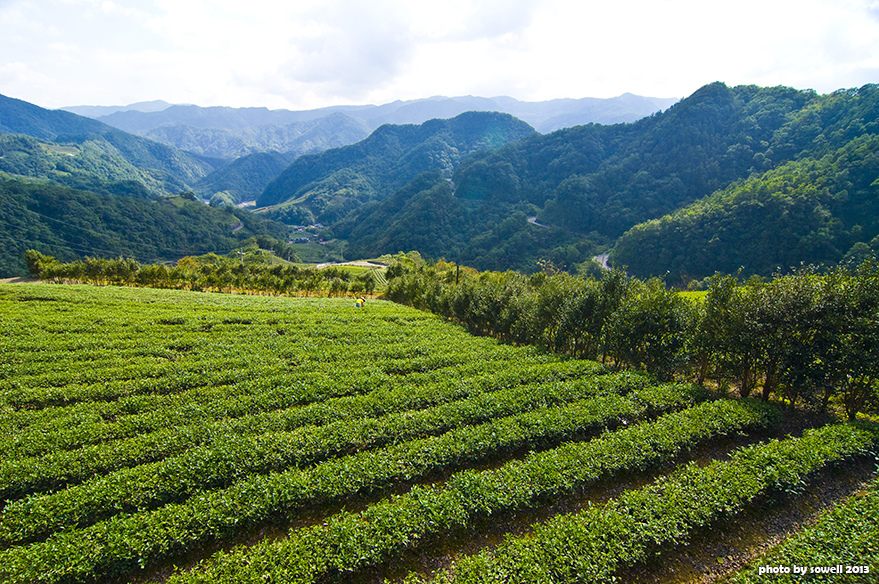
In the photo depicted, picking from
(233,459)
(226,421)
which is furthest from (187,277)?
(233,459)

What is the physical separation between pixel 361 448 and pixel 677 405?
774 inches

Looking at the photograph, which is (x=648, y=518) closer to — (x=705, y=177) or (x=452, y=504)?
(x=452, y=504)

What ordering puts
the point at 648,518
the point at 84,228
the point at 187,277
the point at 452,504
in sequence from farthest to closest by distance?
the point at 84,228 < the point at 187,277 < the point at 452,504 < the point at 648,518

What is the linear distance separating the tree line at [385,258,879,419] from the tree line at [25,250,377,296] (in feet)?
209

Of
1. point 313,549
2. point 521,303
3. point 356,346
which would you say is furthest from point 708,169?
point 313,549

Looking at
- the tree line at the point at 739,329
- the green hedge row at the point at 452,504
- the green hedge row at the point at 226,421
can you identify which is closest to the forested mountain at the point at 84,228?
the green hedge row at the point at 226,421

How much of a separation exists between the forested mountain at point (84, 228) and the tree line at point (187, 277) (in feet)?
333

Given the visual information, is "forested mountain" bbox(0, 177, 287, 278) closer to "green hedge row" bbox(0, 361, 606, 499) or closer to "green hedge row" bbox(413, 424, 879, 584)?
"green hedge row" bbox(0, 361, 606, 499)

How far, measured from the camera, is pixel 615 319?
27.7 meters

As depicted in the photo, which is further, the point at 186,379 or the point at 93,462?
the point at 186,379

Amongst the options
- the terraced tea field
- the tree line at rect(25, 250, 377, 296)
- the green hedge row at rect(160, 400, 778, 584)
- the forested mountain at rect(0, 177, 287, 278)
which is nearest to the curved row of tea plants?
the terraced tea field

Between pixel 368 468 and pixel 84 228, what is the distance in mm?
228355

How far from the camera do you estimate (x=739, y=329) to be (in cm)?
2202

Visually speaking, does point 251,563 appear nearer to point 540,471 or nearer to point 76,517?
point 76,517
